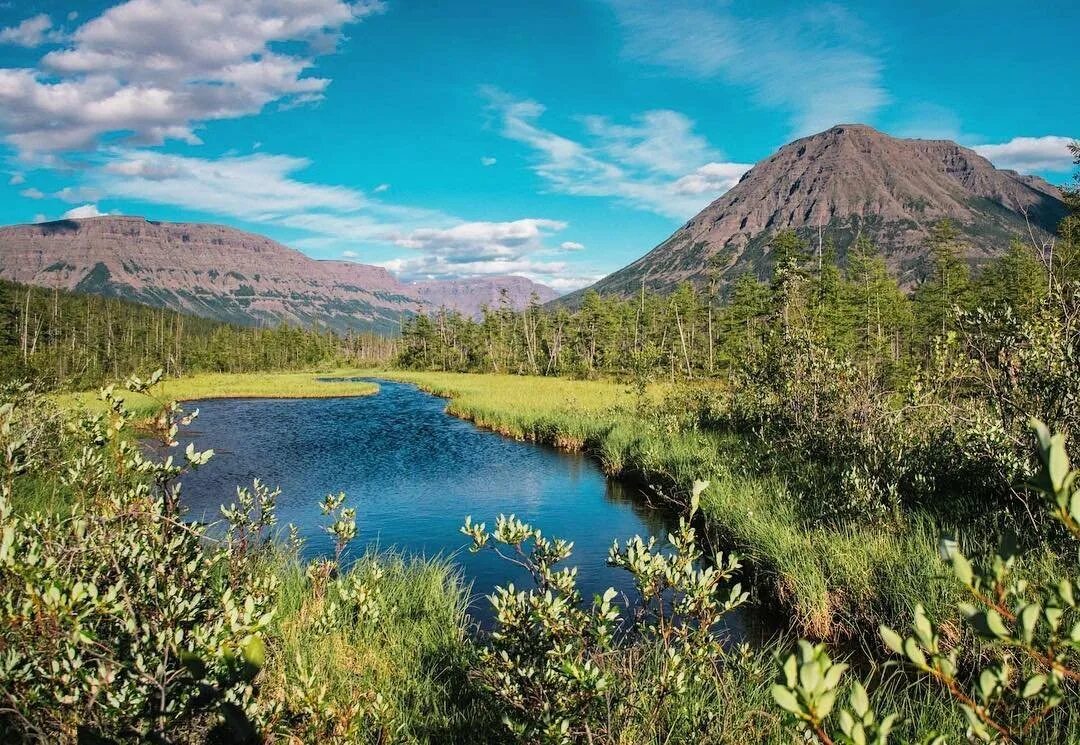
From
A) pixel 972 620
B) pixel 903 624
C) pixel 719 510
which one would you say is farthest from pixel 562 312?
pixel 972 620

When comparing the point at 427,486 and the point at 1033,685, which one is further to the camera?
the point at 427,486

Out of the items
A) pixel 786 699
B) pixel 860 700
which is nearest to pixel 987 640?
pixel 860 700

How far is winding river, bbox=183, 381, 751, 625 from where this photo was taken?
14166mm

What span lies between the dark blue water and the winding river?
0.14 feet

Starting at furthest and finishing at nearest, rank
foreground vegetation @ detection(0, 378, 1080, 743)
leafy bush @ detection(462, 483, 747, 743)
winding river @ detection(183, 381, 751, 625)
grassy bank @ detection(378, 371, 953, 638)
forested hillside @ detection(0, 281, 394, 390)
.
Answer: forested hillside @ detection(0, 281, 394, 390) < winding river @ detection(183, 381, 751, 625) < grassy bank @ detection(378, 371, 953, 638) < leafy bush @ detection(462, 483, 747, 743) < foreground vegetation @ detection(0, 378, 1080, 743)

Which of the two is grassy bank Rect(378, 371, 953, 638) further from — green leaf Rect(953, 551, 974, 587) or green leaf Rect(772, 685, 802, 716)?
green leaf Rect(772, 685, 802, 716)

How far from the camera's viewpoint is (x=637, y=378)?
2803cm

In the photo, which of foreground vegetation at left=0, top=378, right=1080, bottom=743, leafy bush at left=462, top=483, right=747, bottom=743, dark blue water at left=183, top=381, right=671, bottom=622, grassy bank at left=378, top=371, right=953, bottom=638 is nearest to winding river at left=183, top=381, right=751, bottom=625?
dark blue water at left=183, top=381, right=671, bottom=622

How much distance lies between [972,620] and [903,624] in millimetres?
7682

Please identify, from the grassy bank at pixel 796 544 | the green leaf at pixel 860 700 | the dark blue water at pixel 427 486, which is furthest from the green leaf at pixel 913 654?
the dark blue water at pixel 427 486

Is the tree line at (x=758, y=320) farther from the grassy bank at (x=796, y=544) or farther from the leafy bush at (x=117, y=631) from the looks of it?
the leafy bush at (x=117, y=631)

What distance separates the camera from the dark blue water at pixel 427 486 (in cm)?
1424

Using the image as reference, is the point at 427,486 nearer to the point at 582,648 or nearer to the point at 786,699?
the point at 582,648

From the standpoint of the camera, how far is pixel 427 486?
826 inches
